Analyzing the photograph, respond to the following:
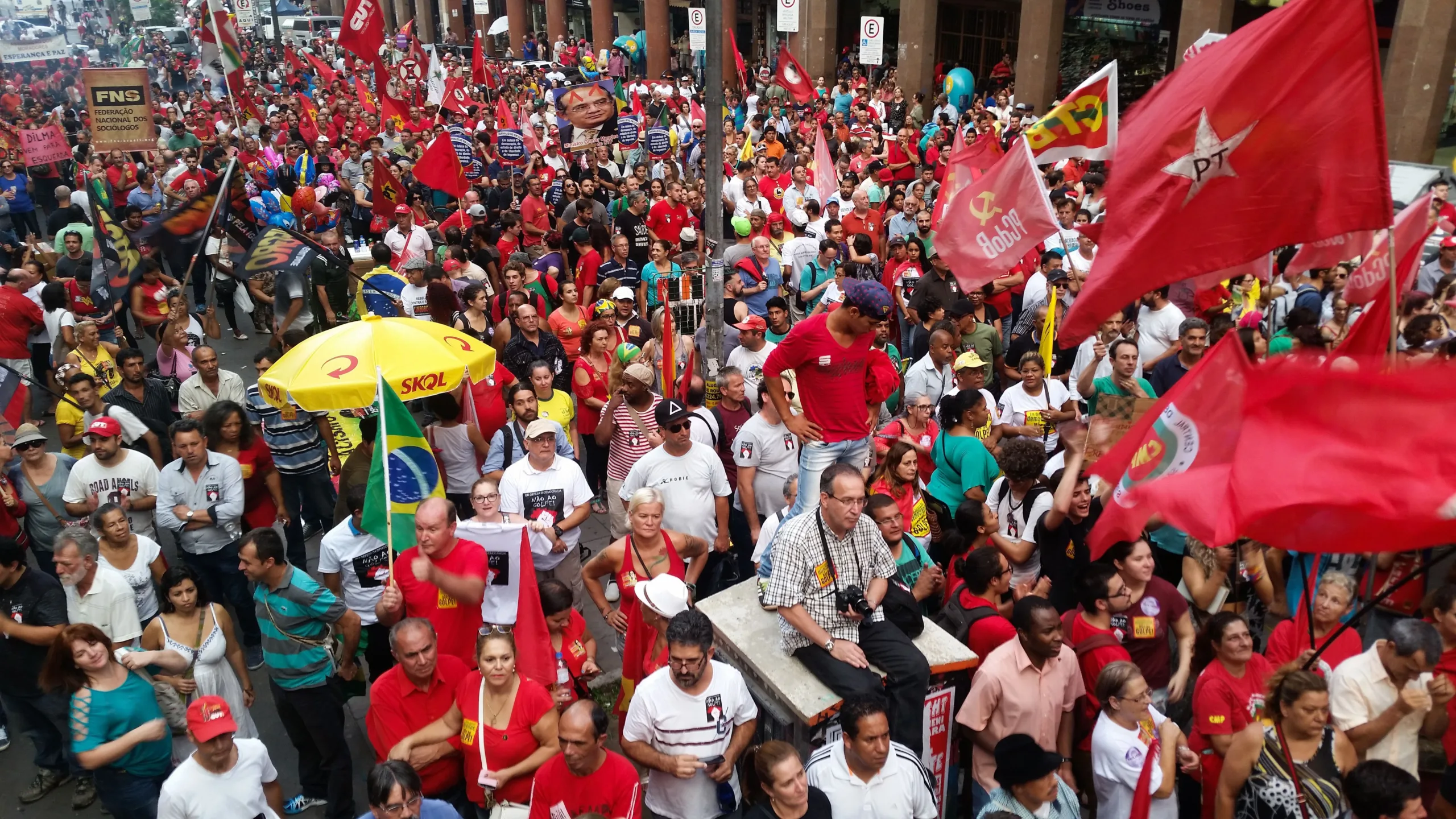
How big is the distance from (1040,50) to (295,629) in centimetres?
2176

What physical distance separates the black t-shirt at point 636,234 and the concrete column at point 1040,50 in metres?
13.2

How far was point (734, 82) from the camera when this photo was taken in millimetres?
34500

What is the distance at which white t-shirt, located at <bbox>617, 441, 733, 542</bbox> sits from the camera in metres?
6.45

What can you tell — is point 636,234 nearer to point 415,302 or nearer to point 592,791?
point 415,302

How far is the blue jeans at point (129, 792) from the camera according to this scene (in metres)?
5.19

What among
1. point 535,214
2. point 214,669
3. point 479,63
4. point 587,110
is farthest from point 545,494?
point 479,63

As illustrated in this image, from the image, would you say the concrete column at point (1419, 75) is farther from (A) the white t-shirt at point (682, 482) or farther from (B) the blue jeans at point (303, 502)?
(B) the blue jeans at point (303, 502)

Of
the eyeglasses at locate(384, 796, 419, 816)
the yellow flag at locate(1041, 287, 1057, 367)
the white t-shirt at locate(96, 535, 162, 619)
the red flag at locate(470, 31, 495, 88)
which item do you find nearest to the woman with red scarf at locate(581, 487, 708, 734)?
the eyeglasses at locate(384, 796, 419, 816)

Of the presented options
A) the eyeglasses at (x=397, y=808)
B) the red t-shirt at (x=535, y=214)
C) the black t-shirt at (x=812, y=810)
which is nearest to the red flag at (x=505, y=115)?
the red t-shirt at (x=535, y=214)

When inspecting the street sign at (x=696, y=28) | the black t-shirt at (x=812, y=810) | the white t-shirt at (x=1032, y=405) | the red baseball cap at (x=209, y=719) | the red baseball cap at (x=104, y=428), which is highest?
the street sign at (x=696, y=28)

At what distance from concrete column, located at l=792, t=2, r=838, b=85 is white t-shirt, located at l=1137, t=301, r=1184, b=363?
23362 millimetres

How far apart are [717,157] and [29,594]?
597 cm

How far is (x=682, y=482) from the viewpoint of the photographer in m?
6.46

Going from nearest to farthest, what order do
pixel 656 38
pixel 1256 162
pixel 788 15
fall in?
pixel 1256 162 < pixel 788 15 < pixel 656 38
